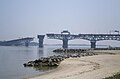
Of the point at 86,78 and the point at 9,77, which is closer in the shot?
the point at 86,78

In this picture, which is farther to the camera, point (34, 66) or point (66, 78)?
point (34, 66)

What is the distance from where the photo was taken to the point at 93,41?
192125mm

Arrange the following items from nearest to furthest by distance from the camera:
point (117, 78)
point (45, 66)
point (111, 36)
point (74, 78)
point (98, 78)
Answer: point (117, 78) → point (98, 78) → point (74, 78) → point (45, 66) → point (111, 36)

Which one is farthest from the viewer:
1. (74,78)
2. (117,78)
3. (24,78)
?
(24,78)

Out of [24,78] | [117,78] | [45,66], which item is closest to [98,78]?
[117,78]

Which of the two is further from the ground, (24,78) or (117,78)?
(117,78)

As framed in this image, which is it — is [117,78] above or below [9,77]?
above

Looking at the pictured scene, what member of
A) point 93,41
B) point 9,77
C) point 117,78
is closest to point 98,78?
point 117,78

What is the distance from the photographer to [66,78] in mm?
22047

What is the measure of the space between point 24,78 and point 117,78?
12818 mm

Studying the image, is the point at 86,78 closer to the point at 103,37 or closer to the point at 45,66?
the point at 45,66

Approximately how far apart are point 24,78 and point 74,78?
7.74m

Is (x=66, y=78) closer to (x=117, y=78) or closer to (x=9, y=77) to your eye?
(x=117, y=78)

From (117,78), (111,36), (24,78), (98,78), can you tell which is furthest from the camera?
(111,36)
